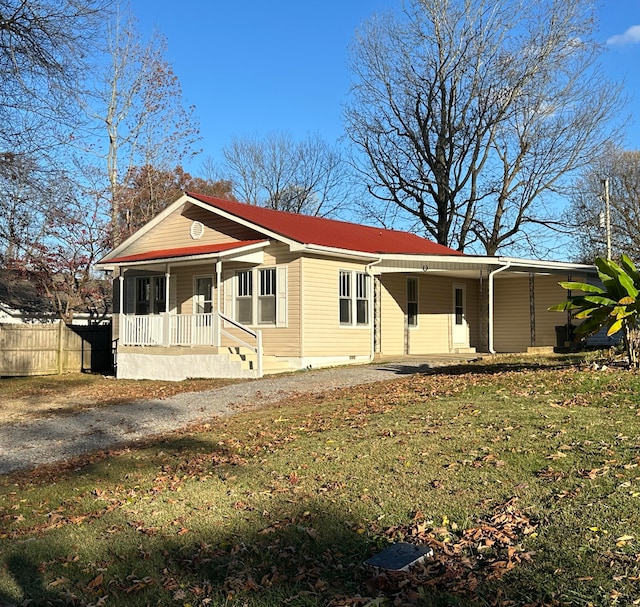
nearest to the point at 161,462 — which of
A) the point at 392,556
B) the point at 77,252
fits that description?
the point at 392,556

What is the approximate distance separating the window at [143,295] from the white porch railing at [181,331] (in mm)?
1946

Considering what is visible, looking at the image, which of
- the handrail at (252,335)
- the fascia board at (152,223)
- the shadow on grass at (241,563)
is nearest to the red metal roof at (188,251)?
the fascia board at (152,223)

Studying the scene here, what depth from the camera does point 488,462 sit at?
7.04m

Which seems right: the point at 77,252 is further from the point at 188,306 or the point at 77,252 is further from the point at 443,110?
the point at 443,110

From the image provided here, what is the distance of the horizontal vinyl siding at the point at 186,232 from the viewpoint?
68.3 ft

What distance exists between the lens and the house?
1894cm

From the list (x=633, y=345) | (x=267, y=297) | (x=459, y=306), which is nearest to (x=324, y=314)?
(x=267, y=297)

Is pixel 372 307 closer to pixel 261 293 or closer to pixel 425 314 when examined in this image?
pixel 425 314

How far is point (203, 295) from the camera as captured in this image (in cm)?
2147

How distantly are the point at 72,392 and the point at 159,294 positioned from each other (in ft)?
18.3

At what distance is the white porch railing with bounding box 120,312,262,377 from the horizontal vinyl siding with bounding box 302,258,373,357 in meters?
1.51

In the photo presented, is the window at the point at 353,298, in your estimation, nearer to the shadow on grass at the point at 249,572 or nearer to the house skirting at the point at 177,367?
the house skirting at the point at 177,367

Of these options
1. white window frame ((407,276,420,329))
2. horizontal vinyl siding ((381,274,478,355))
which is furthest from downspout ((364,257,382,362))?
white window frame ((407,276,420,329))

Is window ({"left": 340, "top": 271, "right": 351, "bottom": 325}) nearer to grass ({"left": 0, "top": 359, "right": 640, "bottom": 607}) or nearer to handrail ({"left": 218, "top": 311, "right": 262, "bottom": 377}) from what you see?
handrail ({"left": 218, "top": 311, "right": 262, "bottom": 377})
